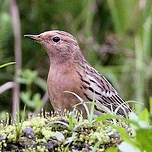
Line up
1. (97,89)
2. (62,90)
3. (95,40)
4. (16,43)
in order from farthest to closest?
(95,40) < (16,43) < (97,89) < (62,90)

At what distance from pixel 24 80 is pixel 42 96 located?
4.36ft

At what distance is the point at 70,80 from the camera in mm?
4699

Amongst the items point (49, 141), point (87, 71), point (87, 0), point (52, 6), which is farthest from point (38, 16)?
point (49, 141)

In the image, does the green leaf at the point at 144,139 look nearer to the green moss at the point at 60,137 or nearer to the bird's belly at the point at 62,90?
the green moss at the point at 60,137

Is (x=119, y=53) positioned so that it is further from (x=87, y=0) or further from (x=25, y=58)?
(x=25, y=58)

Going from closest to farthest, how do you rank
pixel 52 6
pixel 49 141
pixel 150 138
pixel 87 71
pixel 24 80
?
1. pixel 150 138
2. pixel 49 141
3. pixel 87 71
4. pixel 24 80
5. pixel 52 6

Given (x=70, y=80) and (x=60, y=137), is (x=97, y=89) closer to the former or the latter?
(x=70, y=80)

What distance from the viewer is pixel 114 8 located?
7.98m

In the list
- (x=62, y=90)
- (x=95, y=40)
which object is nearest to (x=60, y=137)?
(x=62, y=90)

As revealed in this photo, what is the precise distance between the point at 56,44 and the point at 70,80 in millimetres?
744

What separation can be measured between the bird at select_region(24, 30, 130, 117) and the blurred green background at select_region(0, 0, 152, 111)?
6.65 feet

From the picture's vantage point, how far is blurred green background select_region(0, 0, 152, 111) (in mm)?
7621

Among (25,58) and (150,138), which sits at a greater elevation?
(25,58)

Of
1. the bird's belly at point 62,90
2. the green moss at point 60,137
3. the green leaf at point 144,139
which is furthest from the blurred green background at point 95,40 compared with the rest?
the green leaf at point 144,139
